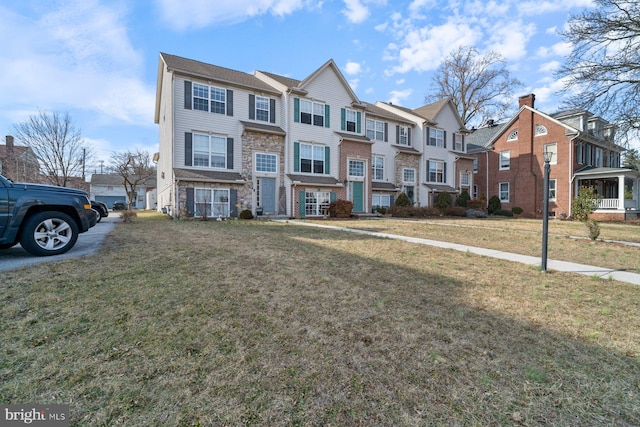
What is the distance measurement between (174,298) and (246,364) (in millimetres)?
Answer: 1740

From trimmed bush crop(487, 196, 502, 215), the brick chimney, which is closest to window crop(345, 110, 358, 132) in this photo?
trimmed bush crop(487, 196, 502, 215)

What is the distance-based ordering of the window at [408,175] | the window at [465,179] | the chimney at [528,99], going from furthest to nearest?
the window at [465,179], the chimney at [528,99], the window at [408,175]

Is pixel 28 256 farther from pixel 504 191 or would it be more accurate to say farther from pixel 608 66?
pixel 504 191

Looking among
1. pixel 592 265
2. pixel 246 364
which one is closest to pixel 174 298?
pixel 246 364

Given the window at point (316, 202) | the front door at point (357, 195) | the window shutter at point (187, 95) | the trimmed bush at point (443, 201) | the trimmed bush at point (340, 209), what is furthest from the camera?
the trimmed bush at point (443, 201)

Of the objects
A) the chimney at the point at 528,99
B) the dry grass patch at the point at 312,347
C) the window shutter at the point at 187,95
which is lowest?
the dry grass patch at the point at 312,347

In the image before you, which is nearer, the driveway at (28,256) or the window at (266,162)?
the driveway at (28,256)

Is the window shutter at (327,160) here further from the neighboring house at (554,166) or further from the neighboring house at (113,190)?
the neighboring house at (113,190)

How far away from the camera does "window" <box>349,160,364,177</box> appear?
67.7 ft

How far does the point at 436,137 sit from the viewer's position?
2633cm

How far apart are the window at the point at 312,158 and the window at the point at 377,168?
524 centimetres

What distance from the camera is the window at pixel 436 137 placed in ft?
85.1

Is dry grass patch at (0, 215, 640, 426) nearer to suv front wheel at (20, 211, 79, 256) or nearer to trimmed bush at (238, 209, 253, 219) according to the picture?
suv front wheel at (20, 211, 79, 256)

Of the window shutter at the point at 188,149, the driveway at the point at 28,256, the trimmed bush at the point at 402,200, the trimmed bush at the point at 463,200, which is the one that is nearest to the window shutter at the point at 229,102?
the window shutter at the point at 188,149
